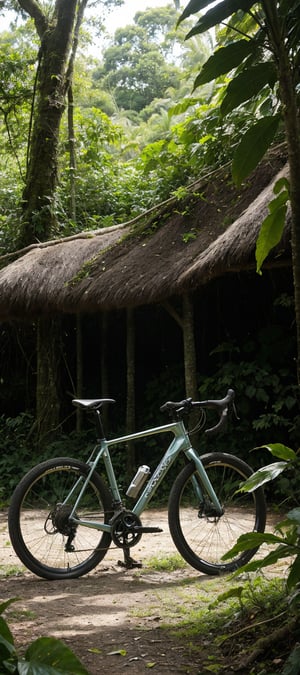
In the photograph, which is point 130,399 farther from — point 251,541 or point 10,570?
point 251,541

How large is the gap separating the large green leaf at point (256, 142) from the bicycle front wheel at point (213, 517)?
253cm

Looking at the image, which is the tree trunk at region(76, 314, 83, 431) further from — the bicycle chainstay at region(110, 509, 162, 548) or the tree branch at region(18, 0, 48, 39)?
the bicycle chainstay at region(110, 509, 162, 548)

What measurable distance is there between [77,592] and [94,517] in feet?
1.45

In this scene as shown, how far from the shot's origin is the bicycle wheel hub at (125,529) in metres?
4.03

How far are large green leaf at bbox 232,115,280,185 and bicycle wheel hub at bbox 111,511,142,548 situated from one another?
2.67 metres

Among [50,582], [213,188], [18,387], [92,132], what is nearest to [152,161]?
[213,188]

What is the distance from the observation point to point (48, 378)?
835 cm

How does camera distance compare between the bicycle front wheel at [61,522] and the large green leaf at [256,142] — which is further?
the bicycle front wheel at [61,522]

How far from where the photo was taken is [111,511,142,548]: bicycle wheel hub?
403cm

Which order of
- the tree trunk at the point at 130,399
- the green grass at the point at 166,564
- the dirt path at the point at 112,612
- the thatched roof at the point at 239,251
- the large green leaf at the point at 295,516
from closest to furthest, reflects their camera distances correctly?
the large green leaf at the point at 295,516, the dirt path at the point at 112,612, the green grass at the point at 166,564, the thatched roof at the point at 239,251, the tree trunk at the point at 130,399

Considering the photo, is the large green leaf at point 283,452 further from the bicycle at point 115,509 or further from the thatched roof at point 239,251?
the thatched roof at point 239,251

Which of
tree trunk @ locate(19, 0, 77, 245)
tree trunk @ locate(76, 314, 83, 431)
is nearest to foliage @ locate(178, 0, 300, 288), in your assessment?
tree trunk @ locate(76, 314, 83, 431)

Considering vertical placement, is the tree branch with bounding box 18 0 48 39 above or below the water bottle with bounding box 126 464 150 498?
above

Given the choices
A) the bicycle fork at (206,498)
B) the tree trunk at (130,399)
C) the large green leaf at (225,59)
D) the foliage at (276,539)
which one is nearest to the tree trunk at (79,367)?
the tree trunk at (130,399)
